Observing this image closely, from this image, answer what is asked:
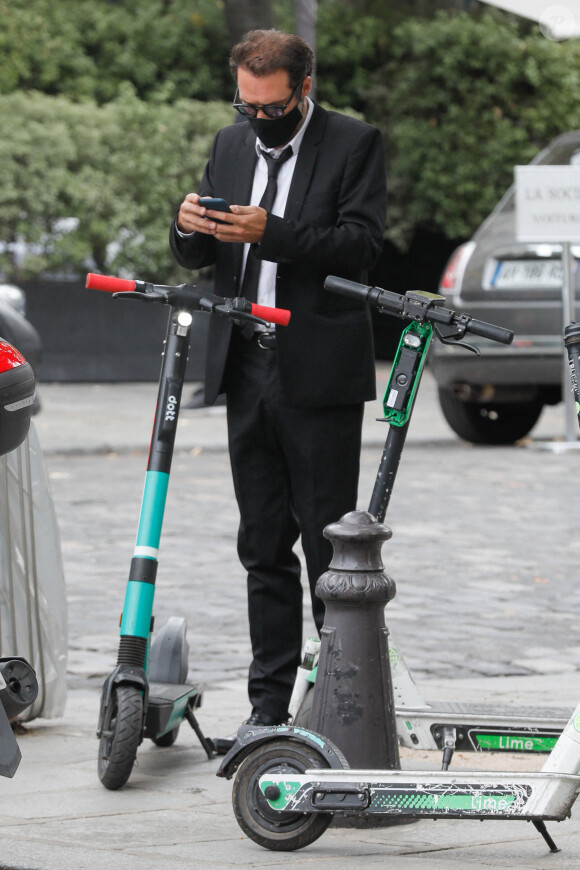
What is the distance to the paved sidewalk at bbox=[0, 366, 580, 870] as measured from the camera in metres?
3.36

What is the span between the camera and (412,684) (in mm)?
3898

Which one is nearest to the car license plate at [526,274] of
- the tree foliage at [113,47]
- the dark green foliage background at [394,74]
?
the dark green foliage background at [394,74]

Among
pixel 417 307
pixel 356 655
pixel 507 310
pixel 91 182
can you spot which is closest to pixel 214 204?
pixel 417 307

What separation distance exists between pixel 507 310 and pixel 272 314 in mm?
8230

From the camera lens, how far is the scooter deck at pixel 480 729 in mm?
3707

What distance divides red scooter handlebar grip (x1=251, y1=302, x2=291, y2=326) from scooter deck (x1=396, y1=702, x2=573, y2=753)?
99cm

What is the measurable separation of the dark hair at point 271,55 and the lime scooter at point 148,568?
571 millimetres

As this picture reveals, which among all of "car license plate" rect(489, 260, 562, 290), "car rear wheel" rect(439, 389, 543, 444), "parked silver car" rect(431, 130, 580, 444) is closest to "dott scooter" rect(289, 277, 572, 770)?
"parked silver car" rect(431, 130, 580, 444)

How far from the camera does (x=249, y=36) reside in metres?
3.90

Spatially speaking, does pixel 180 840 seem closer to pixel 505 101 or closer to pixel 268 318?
pixel 268 318

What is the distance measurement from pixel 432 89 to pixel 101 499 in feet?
53.9

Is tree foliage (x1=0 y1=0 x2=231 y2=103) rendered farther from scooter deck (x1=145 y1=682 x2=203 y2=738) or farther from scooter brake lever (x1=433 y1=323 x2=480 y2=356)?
scooter brake lever (x1=433 y1=323 x2=480 y2=356)

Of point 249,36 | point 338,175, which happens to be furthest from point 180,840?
point 249,36

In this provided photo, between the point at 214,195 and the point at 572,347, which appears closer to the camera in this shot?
the point at 572,347
